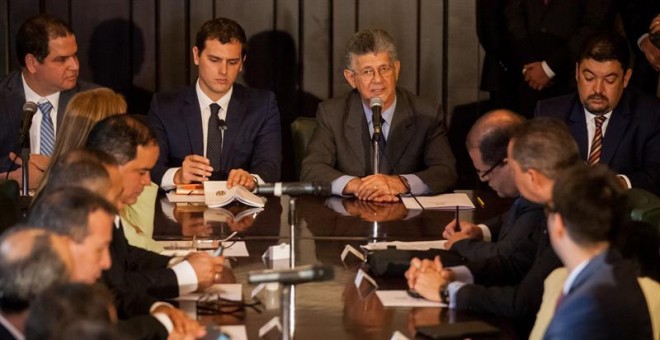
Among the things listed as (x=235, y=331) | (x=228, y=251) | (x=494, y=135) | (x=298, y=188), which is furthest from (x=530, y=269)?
(x=228, y=251)

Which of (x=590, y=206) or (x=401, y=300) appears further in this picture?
(x=401, y=300)

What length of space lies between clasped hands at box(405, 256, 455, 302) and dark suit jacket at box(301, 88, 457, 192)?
191 cm

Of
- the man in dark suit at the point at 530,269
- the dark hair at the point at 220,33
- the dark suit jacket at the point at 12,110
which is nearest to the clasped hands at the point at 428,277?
the man in dark suit at the point at 530,269

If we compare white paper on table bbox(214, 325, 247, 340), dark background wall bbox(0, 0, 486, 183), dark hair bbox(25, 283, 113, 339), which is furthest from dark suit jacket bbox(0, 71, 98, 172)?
dark hair bbox(25, 283, 113, 339)

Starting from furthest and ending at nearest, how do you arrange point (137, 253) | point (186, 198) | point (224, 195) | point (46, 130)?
point (46, 130), point (186, 198), point (224, 195), point (137, 253)

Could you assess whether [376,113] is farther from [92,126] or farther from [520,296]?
[520,296]

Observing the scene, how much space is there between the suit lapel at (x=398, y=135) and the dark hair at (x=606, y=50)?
84 cm

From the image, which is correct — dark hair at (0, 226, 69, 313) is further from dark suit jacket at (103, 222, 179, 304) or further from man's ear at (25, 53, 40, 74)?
man's ear at (25, 53, 40, 74)

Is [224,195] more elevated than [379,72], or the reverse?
[379,72]

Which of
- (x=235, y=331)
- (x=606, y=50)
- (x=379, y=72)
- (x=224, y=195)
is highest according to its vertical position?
(x=606, y=50)

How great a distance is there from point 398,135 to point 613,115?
3.21 ft

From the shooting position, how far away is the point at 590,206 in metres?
2.94

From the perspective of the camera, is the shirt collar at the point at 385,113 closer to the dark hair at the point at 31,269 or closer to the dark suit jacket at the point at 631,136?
the dark suit jacket at the point at 631,136

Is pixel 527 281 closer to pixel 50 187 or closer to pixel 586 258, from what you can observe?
pixel 586 258
